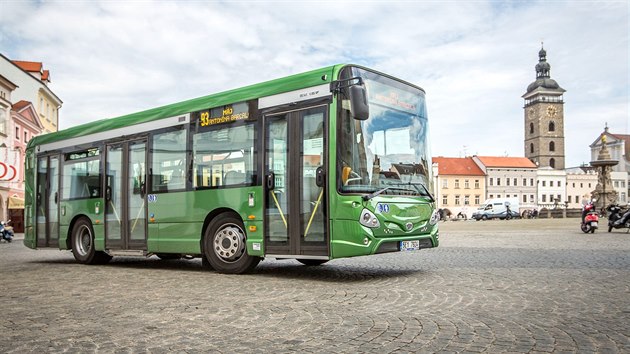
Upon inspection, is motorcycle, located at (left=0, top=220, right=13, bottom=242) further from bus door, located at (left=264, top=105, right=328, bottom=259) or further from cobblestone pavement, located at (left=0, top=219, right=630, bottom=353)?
bus door, located at (left=264, top=105, right=328, bottom=259)

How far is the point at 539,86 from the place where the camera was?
5581 inches

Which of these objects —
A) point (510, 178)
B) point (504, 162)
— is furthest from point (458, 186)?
point (504, 162)

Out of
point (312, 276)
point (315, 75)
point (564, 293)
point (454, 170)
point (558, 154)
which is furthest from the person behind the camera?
point (558, 154)

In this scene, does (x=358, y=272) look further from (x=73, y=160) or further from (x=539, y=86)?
(x=539, y=86)

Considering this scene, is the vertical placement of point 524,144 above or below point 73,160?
above

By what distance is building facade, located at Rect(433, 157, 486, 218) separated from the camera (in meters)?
114

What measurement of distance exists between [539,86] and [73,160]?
140m

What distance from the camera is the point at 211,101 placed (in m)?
11.2

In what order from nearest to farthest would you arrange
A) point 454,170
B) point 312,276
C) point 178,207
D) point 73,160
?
1. point 312,276
2. point 178,207
3. point 73,160
4. point 454,170

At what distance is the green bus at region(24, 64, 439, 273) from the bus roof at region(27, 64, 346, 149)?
0.03 metres

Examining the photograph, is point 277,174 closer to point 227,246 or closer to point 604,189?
point 227,246

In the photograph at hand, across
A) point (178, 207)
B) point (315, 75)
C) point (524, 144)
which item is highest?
point (524, 144)

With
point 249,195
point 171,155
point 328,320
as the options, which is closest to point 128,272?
point 171,155

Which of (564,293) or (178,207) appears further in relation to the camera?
(178,207)
